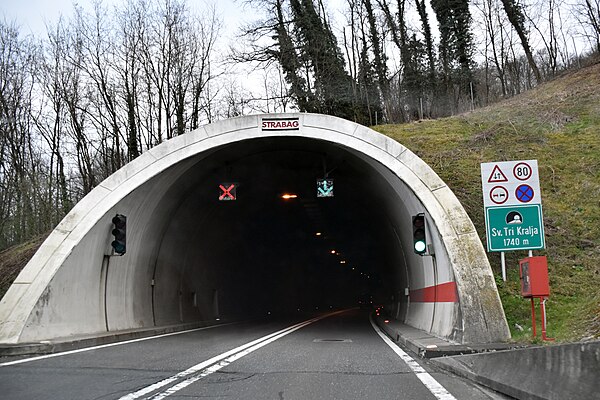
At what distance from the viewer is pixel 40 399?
7402 millimetres

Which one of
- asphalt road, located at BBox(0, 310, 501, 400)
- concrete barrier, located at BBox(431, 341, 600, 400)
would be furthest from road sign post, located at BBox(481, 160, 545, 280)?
concrete barrier, located at BBox(431, 341, 600, 400)

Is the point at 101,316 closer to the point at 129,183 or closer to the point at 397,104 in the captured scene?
the point at 129,183

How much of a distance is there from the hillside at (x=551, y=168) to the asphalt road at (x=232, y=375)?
3.83 metres

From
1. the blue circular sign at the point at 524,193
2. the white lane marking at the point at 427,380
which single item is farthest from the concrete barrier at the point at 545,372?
the blue circular sign at the point at 524,193

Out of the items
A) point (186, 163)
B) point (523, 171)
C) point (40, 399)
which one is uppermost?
point (186, 163)

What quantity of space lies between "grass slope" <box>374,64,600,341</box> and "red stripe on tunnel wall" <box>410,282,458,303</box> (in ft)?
5.08

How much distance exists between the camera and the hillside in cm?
1521

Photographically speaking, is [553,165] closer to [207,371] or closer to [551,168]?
[551,168]

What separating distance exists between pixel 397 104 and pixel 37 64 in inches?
950

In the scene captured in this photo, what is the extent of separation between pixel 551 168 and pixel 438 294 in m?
11.3

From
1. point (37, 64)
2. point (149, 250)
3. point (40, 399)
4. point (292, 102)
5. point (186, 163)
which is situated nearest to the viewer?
point (40, 399)


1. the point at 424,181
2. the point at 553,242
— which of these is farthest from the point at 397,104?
the point at 424,181

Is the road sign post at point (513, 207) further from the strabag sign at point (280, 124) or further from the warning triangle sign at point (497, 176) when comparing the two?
the strabag sign at point (280, 124)

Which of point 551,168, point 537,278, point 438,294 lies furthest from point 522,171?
point 551,168
